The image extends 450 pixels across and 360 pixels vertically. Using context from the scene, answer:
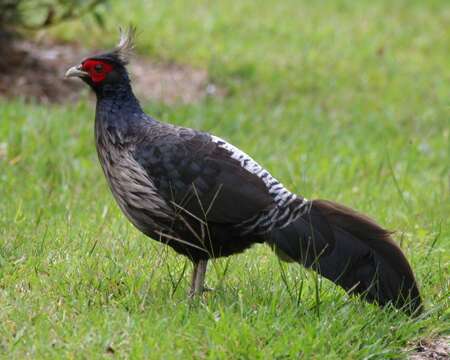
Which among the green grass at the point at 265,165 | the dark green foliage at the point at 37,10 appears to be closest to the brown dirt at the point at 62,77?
the green grass at the point at 265,165

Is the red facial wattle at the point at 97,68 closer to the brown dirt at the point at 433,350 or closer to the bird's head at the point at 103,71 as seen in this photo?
the bird's head at the point at 103,71

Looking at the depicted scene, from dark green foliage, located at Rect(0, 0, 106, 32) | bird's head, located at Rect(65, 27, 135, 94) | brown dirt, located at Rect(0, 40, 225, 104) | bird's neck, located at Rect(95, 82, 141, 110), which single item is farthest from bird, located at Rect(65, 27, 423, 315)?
brown dirt, located at Rect(0, 40, 225, 104)

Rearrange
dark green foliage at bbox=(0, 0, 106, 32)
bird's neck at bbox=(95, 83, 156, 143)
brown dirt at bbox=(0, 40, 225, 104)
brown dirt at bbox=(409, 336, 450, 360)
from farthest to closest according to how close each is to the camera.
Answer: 1. brown dirt at bbox=(0, 40, 225, 104)
2. dark green foliage at bbox=(0, 0, 106, 32)
3. bird's neck at bbox=(95, 83, 156, 143)
4. brown dirt at bbox=(409, 336, 450, 360)

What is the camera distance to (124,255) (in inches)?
235

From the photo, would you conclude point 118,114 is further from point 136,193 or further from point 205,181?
point 205,181

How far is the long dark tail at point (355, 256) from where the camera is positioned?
5.16m

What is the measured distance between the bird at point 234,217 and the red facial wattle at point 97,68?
0.57 meters

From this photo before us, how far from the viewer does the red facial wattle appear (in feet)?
19.4

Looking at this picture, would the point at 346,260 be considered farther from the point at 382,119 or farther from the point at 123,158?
the point at 382,119

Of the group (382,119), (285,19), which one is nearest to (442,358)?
(382,119)

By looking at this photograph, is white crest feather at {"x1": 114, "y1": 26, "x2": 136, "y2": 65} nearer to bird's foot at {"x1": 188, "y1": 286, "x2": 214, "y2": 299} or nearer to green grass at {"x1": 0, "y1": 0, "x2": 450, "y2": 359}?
green grass at {"x1": 0, "y1": 0, "x2": 450, "y2": 359}

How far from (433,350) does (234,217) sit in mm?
1321

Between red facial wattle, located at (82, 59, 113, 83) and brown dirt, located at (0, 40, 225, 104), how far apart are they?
440 centimetres

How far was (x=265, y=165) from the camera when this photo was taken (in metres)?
8.59
